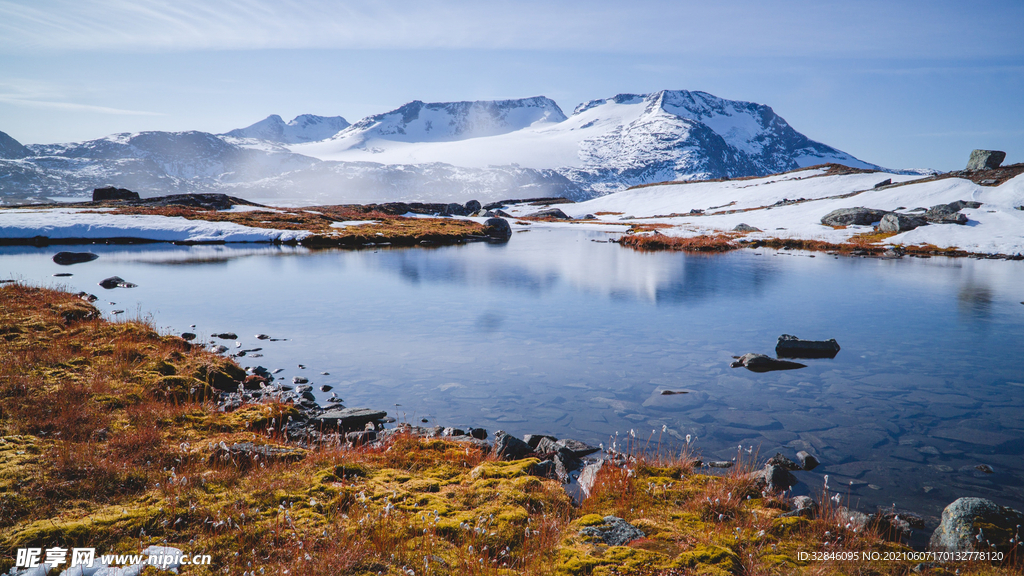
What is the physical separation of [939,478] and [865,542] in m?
3.83

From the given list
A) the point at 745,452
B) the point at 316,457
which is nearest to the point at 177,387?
the point at 316,457

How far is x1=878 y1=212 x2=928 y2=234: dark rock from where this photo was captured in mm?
50500

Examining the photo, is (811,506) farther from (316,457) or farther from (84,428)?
(84,428)

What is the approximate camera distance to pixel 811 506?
6.69 m

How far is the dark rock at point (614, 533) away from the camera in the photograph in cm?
536

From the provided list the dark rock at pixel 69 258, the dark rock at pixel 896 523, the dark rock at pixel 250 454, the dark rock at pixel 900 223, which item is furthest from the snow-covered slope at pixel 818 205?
the dark rock at pixel 69 258

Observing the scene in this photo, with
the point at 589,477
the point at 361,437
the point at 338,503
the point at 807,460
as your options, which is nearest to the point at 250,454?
the point at 338,503

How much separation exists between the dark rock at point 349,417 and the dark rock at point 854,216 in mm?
65672

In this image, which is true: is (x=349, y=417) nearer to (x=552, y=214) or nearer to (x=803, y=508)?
(x=803, y=508)

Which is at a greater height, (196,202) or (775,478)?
(196,202)

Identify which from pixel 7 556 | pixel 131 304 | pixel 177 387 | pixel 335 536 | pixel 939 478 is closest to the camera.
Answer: pixel 7 556

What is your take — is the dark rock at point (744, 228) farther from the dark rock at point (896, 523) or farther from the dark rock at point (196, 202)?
the dark rock at point (196, 202)

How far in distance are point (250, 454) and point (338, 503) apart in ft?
5.81

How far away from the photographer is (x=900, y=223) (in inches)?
2005
